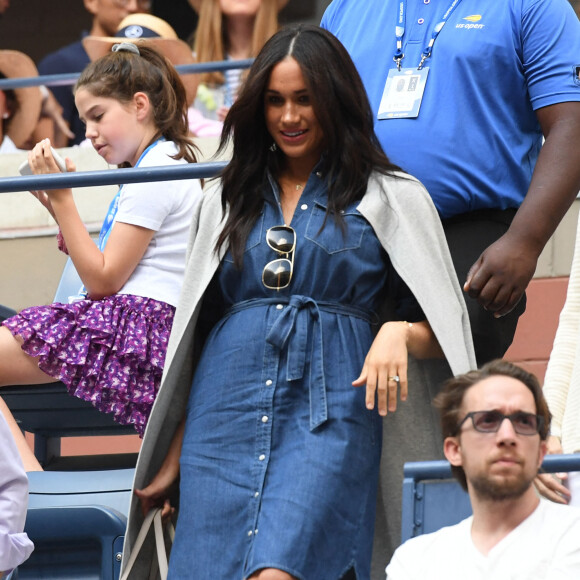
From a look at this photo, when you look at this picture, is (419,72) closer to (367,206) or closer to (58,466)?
(367,206)

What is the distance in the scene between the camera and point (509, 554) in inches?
83.0

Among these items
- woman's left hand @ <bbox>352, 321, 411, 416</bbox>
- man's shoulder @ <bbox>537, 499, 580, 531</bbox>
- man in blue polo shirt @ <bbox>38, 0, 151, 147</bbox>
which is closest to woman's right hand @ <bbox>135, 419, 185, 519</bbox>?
woman's left hand @ <bbox>352, 321, 411, 416</bbox>

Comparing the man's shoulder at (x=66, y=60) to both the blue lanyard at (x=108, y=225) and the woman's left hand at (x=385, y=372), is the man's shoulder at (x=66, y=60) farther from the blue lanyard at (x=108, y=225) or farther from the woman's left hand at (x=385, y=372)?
the woman's left hand at (x=385, y=372)

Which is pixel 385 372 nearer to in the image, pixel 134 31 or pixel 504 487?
pixel 504 487

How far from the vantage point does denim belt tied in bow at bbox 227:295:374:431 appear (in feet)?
7.86

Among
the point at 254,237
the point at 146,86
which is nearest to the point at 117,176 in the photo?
the point at 146,86

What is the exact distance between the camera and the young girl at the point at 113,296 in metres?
3.11

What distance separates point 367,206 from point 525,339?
124 inches

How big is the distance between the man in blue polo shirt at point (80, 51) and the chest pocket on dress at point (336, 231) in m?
3.84

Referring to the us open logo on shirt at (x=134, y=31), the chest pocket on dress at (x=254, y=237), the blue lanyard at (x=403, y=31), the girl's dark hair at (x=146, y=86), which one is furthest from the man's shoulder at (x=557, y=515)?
the us open logo on shirt at (x=134, y=31)

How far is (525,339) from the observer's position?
5.56 m

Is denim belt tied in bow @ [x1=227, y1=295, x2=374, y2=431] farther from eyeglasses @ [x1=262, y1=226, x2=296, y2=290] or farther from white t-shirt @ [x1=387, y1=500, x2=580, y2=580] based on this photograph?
white t-shirt @ [x1=387, y1=500, x2=580, y2=580]

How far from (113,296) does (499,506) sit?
129 cm

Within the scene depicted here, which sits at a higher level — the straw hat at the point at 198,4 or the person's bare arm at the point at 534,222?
the straw hat at the point at 198,4
